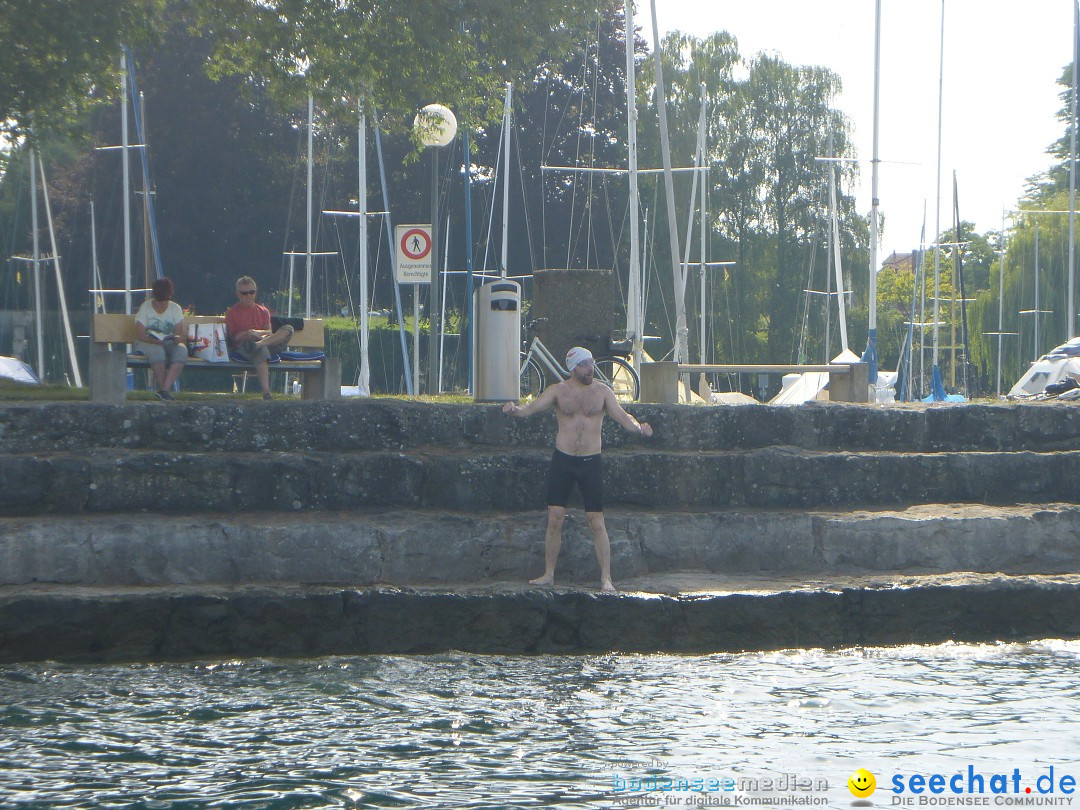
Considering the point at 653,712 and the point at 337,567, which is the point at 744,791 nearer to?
the point at 653,712

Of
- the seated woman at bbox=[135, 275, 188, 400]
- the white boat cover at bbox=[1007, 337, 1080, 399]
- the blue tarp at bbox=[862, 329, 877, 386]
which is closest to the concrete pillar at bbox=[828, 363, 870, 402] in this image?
the seated woman at bbox=[135, 275, 188, 400]

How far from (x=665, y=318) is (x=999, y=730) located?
114ft

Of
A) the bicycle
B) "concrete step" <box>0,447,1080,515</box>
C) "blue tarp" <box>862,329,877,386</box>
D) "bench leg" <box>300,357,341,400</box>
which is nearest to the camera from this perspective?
"concrete step" <box>0,447,1080,515</box>

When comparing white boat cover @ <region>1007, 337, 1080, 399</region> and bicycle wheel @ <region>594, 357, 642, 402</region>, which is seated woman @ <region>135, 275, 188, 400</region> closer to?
bicycle wheel @ <region>594, 357, 642, 402</region>

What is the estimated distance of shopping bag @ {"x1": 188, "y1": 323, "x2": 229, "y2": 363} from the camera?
41.4ft

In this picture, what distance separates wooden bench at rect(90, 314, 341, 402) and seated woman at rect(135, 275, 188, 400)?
11 centimetres

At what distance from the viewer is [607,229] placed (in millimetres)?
38906

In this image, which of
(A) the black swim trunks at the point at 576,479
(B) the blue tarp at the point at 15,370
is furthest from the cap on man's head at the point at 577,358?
(B) the blue tarp at the point at 15,370

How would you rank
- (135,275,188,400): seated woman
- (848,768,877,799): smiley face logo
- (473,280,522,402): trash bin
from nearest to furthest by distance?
(848,768,877,799): smiley face logo < (135,275,188,400): seated woman < (473,280,522,402): trash bin

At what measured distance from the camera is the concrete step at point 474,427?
11109mm

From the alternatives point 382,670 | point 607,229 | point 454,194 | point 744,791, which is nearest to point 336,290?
point 454,194

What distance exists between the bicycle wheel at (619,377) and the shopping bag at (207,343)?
4141mm

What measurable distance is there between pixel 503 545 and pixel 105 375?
4.24 meters

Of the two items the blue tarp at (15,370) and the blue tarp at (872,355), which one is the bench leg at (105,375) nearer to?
the blue tarp at (872,355)
